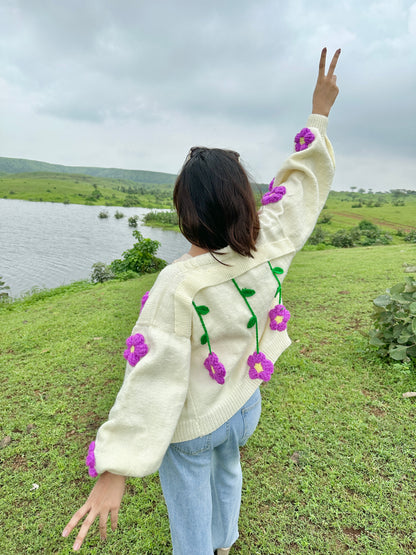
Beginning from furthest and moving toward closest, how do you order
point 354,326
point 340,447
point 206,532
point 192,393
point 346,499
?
point 354,326 → point 340,447 → point 346,499 → point 206,532 → point 192,393

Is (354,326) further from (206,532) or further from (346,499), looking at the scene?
(206,532)

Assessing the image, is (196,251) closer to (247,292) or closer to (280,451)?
(247,292)

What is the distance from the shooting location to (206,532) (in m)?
1.26

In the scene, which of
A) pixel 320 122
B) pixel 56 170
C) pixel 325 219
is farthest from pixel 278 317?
pixel 56 170

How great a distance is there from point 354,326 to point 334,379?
135cm

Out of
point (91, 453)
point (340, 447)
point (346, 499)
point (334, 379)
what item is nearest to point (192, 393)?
point (91, 453)

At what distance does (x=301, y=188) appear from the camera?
1287mm

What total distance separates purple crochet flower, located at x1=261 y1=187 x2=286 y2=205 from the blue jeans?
0.79 meters

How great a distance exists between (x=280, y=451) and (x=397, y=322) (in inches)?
67.3

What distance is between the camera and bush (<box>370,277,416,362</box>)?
3006mm

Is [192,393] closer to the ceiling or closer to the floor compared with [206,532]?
closer to the ceiling

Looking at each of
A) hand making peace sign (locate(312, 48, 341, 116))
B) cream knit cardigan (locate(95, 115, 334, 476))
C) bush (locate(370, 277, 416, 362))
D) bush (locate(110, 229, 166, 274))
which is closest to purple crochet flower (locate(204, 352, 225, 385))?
cream knit cardigan (locate(95, 115, 334, 476))

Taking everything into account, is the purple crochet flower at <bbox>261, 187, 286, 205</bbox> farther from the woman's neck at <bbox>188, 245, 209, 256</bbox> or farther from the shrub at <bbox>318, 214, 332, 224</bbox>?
the shrub at <bbox>318, 214, 332, 224</bbox>

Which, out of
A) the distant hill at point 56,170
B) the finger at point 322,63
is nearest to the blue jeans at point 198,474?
the finger at point 322,63
